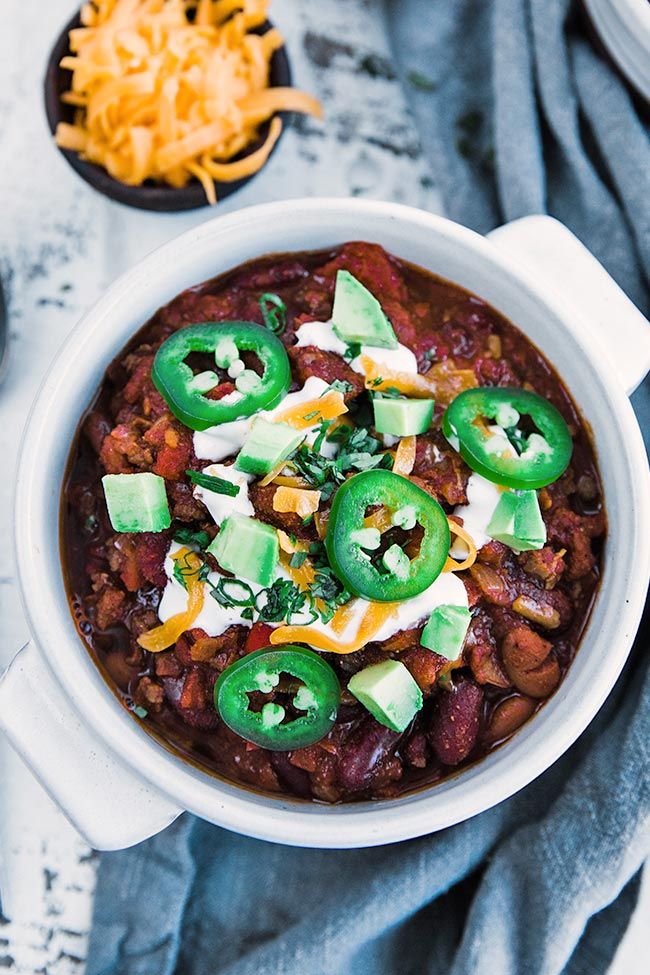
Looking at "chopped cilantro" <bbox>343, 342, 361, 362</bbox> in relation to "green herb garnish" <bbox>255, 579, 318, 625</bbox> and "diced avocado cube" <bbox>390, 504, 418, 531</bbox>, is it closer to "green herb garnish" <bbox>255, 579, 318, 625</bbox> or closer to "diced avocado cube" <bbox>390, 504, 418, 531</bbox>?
"diced avocado cube" <bbox>390, 504, 418, 531</bbox>

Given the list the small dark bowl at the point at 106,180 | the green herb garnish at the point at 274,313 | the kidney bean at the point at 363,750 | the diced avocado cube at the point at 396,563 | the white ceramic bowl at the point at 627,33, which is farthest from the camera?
the small dark bowl at the point at 106,180

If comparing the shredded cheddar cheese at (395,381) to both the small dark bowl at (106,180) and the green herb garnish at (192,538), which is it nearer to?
the green herb garnish at (192,538)

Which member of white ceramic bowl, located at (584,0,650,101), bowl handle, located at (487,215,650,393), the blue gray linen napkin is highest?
white ceramic bowl, located at (584,0,650,101)

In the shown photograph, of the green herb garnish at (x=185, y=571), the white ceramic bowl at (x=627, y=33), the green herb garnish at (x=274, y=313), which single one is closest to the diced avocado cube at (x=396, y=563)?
the green herb garnish at (x=185, y=571)

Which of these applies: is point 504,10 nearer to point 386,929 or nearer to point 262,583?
point 262,583

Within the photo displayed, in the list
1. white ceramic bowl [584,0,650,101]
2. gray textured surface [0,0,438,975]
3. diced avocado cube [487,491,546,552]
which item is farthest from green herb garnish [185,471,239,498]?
white ceramic bowl [584,0,650,101]

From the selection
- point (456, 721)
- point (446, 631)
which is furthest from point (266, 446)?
point (456, 721)
